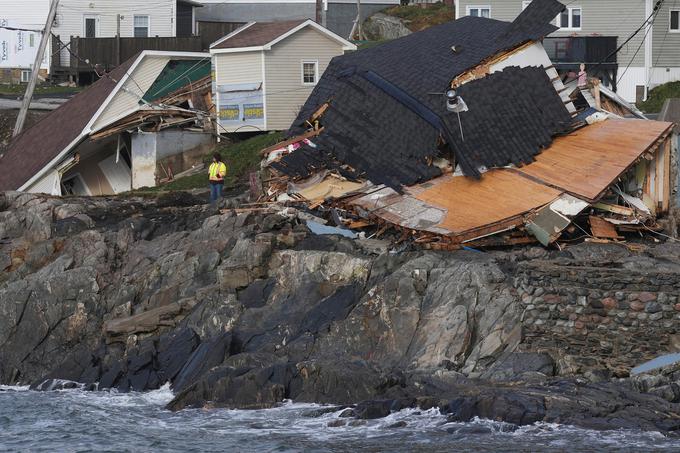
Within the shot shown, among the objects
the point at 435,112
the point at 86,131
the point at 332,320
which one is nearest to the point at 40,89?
the point at 86,131

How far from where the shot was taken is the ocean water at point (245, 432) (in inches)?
863

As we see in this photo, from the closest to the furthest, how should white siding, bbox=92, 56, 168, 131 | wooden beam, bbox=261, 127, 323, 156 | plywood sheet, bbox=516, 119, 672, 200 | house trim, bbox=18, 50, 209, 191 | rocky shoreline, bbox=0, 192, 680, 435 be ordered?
Result: rocky shoreline, bbox=0, 192, 680, 435 < plywood sheet, bbox=516, 119, 672, 200 < wooden beam, bbox=261, 127, 323, 156 < house trim, bbox=18, 50, 209, 191 < white siding, bbox=92, 56, 168, 131

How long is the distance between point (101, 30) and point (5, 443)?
31.1 m

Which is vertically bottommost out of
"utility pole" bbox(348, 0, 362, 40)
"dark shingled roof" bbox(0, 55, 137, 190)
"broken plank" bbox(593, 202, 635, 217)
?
"broken plank" bbox(593, 202, 635, 217)

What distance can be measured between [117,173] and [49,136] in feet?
6.95

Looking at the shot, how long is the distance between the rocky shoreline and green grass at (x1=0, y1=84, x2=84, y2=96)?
18933mm

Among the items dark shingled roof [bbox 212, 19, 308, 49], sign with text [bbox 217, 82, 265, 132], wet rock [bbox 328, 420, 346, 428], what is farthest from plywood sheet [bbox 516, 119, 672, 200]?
dark shingled roof [bbox 212, 19, 308, 49]

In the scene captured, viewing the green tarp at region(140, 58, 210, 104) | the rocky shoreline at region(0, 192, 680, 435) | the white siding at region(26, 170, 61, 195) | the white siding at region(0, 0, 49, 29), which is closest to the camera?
the rocky shoreline at region(0, 192, 680, 435)

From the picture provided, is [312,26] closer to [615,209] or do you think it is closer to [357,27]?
[357,27]

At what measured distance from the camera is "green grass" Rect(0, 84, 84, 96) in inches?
2026

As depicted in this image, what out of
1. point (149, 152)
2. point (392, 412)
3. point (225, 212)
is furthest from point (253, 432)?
point (149, 152)

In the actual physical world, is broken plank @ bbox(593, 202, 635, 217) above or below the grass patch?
below

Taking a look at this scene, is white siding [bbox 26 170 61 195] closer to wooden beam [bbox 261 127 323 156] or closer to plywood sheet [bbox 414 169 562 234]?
wooden beam [bbox 261 127 323 156]

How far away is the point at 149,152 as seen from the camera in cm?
3994
